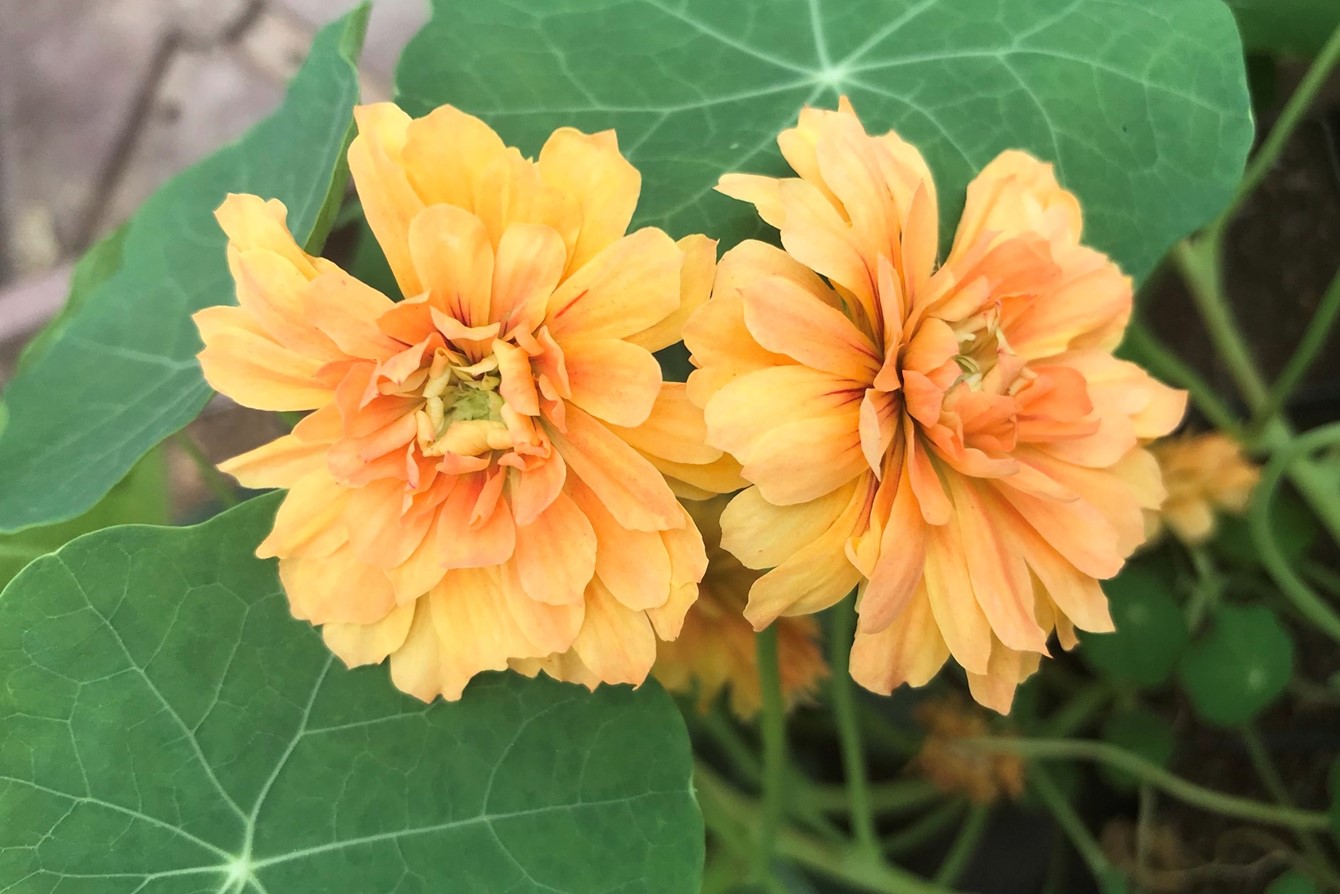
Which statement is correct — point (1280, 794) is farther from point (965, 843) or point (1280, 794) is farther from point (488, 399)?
point (488, 399)

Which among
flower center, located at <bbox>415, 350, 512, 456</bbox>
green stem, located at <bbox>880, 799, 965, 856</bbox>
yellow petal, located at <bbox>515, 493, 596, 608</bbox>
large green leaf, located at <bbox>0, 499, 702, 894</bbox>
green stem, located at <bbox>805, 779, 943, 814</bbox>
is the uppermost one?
flower center, located at <bbox>415, 350, 512, 456</bbox>

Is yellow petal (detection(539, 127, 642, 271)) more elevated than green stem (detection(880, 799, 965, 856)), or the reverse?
yellow petal (detection(539, 127, 642, 271))

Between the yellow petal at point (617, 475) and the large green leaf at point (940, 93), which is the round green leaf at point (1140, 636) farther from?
the yellow petal at point (617, 475)

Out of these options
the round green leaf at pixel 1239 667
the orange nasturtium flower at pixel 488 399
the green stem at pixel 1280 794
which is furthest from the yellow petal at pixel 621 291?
the green stem at pixel 1280 794

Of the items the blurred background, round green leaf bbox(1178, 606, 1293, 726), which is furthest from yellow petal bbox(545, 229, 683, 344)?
the blurred background

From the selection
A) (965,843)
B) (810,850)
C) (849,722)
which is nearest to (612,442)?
(849,722)

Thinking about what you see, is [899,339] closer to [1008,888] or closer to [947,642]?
[947,642]

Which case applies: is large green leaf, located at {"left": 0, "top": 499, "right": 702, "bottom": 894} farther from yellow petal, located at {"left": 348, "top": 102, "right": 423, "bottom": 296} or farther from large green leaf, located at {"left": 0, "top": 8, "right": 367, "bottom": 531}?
yellow petal, located at {"left": 348, "top": 102, "right": 423, "bottom": 296}
